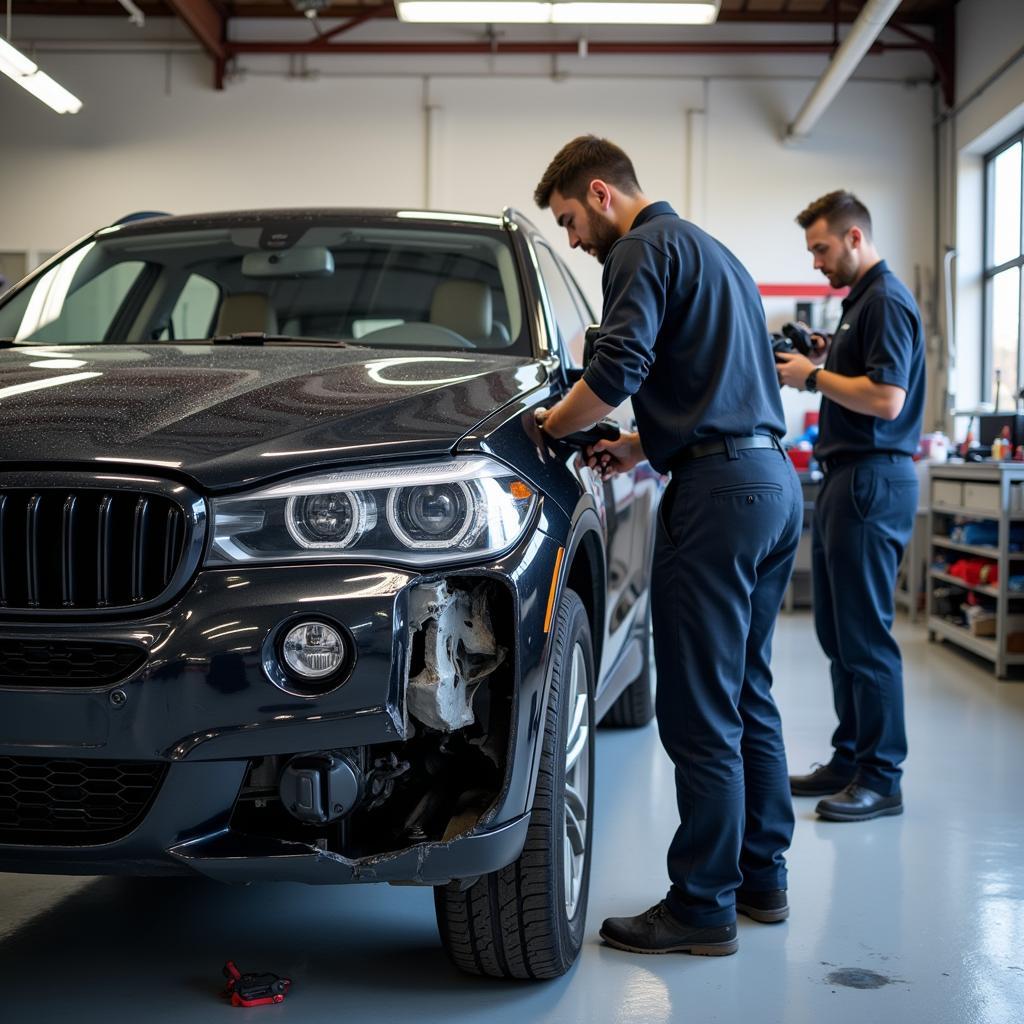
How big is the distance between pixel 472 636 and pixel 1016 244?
8976 millimetres

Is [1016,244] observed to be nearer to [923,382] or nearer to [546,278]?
[923,382]

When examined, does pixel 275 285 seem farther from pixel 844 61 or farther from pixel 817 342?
pixel 844 61

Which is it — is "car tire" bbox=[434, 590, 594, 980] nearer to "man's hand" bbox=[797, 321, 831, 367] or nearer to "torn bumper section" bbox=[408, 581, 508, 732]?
"torn bumper section" bbox=[408, 581, 508, 732]

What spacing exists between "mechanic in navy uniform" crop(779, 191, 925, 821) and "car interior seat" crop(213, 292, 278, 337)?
1432 mm

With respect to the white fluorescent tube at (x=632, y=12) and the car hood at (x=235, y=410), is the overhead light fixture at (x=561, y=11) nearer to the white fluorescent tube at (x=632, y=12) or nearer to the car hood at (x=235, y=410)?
the white fluorescent tube at (x=632, y=12)

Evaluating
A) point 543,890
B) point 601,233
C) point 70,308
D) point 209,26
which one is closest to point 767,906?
point 543,890

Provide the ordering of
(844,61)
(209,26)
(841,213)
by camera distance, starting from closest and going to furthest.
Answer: (841,213) < (844,61) < (209,26)

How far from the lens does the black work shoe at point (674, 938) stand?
7.79 ft

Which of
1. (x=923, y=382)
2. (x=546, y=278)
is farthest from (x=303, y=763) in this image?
(x=923, y=382)

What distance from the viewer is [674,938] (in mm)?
2373

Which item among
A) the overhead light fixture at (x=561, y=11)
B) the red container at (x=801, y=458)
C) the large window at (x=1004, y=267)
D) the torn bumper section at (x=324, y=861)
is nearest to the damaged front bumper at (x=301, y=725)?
the torn bumper section at (x=324, y=861)

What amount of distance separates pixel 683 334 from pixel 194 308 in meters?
1.38

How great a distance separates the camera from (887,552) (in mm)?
3377

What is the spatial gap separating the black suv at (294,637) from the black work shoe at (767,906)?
1.90 ft
